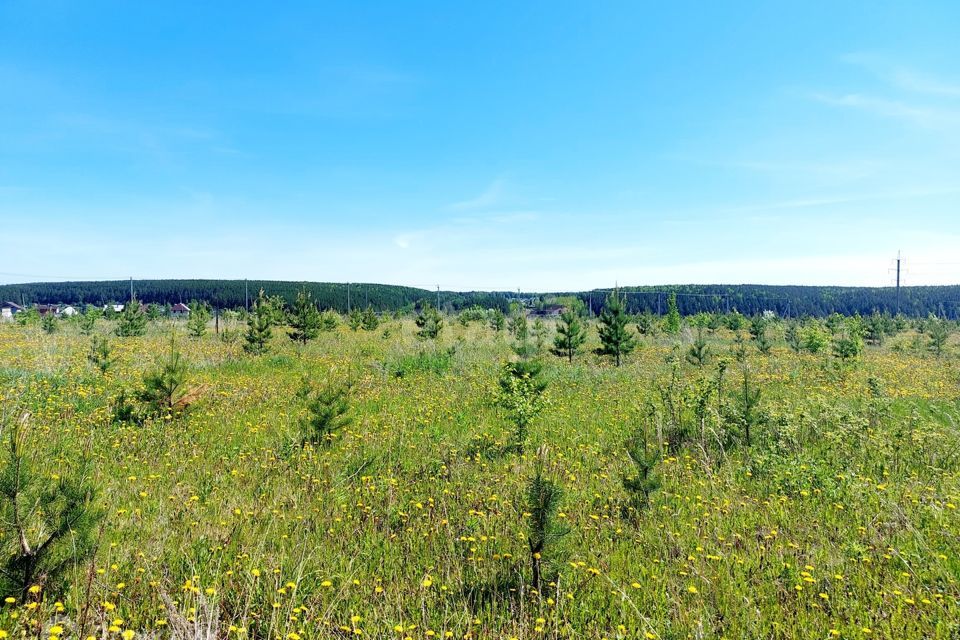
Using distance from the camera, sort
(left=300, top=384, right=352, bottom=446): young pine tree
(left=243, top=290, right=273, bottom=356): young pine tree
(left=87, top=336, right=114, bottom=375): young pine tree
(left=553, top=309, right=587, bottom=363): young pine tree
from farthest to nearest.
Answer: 1. (left=553, top=309, right=587, bottom=363): young pine tree
2. (left=243, top=290, right=273, bottom=356): young pine tree
3. (left=87, top=336, right=114, bottom=375): young pine tree
4. (left=300, top=384, right=352, bottom=446): young pine tree

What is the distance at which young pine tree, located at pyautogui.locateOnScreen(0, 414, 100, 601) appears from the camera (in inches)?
105

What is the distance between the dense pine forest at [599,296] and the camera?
88.3m

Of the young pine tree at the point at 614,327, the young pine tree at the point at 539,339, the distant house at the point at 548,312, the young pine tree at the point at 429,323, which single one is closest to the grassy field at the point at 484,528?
the young pine tree at the point at 539,339

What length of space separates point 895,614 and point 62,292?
512 feet

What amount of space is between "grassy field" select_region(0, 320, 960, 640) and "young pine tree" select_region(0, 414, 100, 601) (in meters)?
0.11

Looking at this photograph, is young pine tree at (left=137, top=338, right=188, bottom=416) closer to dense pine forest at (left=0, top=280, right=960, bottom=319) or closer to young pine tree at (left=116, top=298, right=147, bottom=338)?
young pine tree at (left=116, top=298, right=147, bottom=338)

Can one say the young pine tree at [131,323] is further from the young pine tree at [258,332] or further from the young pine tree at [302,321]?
the young pine tree at [258,332]

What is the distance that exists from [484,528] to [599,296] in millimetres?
95882

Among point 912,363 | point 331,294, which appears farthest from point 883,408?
point 331,294

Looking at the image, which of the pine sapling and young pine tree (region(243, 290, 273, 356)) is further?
young pine tree (region(243, 290, 273, 356))

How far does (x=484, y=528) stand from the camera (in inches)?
169

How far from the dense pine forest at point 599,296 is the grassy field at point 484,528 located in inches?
2673

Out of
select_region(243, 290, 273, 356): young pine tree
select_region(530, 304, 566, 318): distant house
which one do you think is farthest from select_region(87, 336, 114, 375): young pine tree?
select_region(530, 304, 566, 318): distant house

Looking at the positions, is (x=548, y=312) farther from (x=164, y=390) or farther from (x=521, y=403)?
(x=164, y=390)
